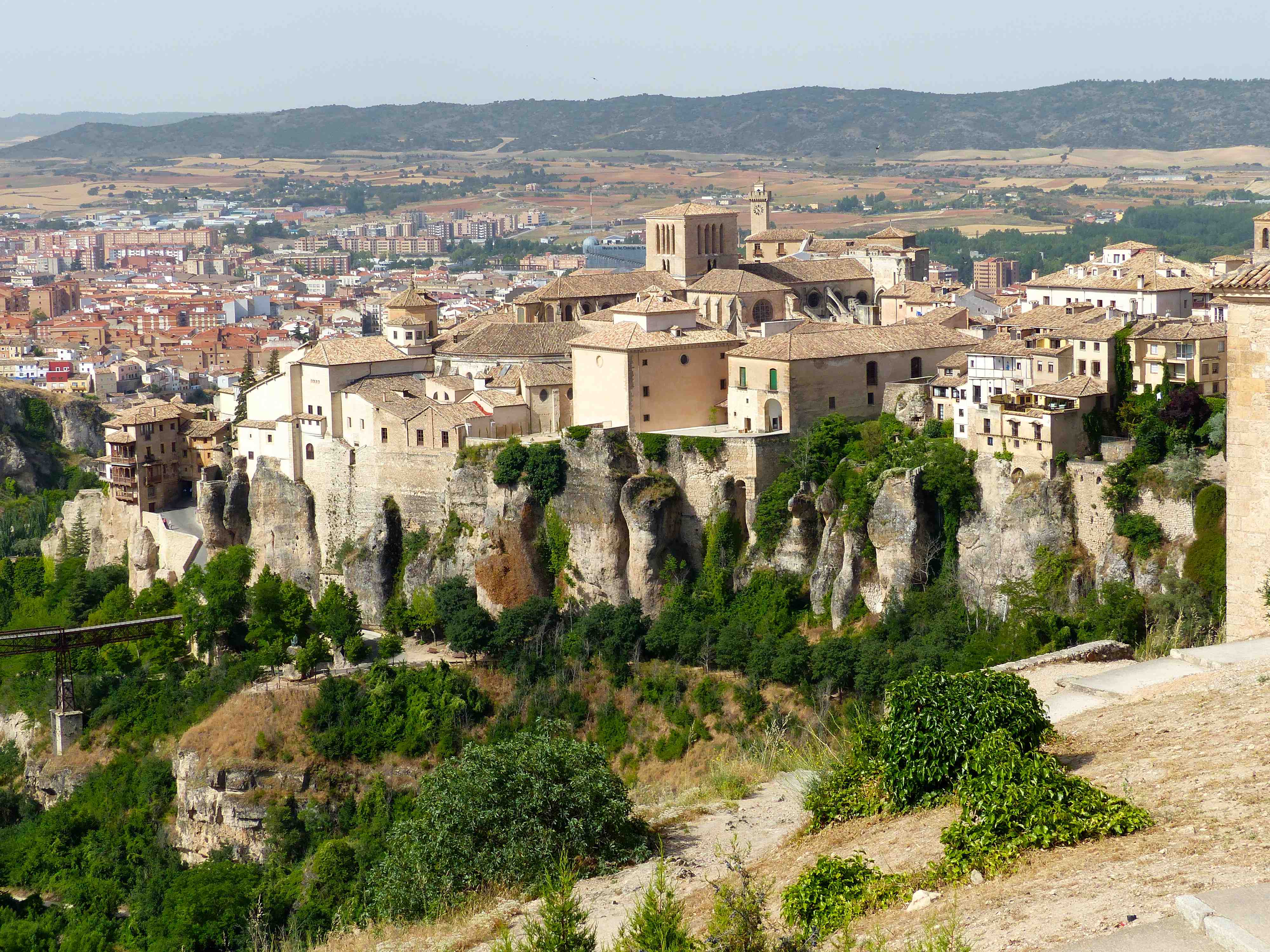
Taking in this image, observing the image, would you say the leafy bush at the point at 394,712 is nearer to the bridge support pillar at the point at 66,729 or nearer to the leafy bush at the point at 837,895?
the bridge support pillar at the point at 66,729

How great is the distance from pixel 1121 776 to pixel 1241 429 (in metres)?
5.25

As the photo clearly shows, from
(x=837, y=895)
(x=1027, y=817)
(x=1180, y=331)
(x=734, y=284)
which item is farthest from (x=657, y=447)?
(x=837, y=895)

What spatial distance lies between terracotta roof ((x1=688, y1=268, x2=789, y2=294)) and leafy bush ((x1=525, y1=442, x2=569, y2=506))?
854 centimetres

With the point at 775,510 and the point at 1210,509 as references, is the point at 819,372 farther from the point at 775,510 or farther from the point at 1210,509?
the point at 1210,509

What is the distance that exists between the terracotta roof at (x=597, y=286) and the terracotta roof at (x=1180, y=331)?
14.2 meters

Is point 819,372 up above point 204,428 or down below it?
above

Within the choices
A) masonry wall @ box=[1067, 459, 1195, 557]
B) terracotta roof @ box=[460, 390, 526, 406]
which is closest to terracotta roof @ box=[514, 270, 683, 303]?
terracotta roof @ box=[460, 390, 526, 406]

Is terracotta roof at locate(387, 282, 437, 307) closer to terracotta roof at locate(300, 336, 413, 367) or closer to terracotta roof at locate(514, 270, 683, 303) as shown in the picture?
terracotta roof at locate(514, 270, 683, 303)

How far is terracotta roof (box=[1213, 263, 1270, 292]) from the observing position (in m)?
16.5


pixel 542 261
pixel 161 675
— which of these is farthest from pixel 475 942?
pixel 542 261

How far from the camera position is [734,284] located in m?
45.0

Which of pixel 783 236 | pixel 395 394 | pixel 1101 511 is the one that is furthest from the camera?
pixel 783 236

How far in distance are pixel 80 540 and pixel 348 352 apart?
10167 mm

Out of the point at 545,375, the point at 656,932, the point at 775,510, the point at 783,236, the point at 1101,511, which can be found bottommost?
the point at 775,510
